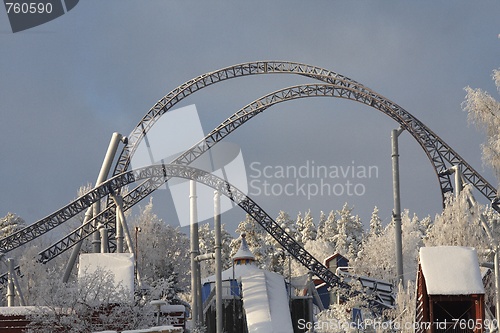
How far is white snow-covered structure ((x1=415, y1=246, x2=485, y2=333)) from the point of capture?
77.6ft

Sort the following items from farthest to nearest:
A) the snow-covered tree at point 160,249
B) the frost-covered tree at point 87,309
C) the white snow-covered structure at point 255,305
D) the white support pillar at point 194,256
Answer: the snow-covered tree at point 160,249, the white snow-covered structure at point 255,305, the white support pillar at point 194,256, the frost-covered tree at point 87,309

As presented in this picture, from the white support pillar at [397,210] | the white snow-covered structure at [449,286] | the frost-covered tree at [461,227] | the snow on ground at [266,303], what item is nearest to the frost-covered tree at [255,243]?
the snow on ground at [266,303]

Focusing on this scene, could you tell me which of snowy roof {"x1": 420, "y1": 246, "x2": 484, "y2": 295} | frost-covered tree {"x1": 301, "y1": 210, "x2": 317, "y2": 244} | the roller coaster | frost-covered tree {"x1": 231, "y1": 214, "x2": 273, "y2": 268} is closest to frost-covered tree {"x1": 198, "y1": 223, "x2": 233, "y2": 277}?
frost-covered tree {"x1": 231, "y1": 214, "x2": 273, "y2": 268}

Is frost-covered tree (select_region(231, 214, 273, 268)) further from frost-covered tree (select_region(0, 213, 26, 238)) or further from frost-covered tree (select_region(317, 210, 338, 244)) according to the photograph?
frost-covered tree (select_region(0, 213, 26, 238))

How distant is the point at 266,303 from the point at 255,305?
1.61 feet

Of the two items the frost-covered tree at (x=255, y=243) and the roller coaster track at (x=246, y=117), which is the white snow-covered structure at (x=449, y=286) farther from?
the frost-covered tree at (x=255, y=243)

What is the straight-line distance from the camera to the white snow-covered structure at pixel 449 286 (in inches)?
931

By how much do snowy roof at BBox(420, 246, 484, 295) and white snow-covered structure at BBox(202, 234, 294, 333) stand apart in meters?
9.63

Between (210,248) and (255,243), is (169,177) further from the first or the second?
(210,248)

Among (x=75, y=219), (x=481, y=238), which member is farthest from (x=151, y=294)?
(x=75, y=219)

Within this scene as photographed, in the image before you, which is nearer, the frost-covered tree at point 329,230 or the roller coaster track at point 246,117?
the roller coaster track at point 246,117

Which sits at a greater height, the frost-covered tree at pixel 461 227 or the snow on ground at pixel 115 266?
the frost-covered tree at pixel 461 227

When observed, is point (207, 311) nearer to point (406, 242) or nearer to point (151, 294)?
point (151, 294)

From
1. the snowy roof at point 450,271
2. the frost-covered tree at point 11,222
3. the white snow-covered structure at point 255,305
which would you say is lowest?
the white snow-covered structure at point 255,305
